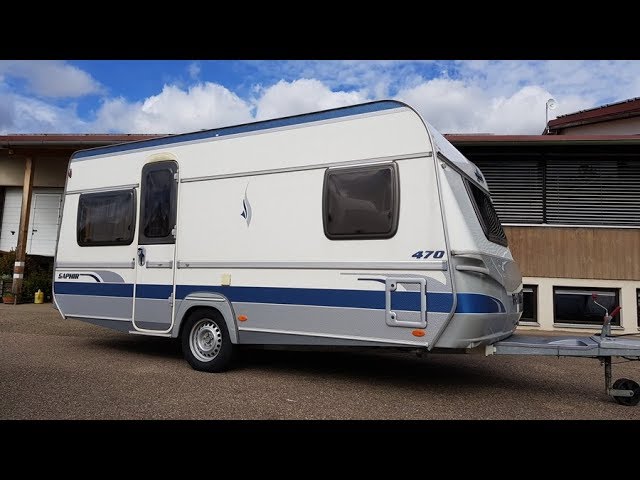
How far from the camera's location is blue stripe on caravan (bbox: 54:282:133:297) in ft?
21.5

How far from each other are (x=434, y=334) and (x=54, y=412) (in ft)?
11.3

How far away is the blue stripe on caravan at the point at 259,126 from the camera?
17.3ft

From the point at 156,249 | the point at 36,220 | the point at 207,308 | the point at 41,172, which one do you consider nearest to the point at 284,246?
the point at 207,308

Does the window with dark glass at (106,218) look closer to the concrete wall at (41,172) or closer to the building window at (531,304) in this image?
the building window at (531,304)

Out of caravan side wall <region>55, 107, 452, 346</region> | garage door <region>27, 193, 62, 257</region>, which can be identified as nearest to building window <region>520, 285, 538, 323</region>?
caravan side wall <region>55, 107, 452, 346</region>

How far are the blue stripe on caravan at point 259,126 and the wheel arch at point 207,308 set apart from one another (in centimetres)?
198

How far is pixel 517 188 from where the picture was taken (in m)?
10.9

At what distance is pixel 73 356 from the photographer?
7012mm

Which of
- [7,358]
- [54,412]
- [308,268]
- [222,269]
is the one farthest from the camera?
[7,358]

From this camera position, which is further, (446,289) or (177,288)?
(177,288)

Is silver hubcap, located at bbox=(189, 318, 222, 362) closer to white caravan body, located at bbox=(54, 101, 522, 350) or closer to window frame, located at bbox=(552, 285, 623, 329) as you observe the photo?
white caravan body, located at bbox=(54, 101, 522, 350)
